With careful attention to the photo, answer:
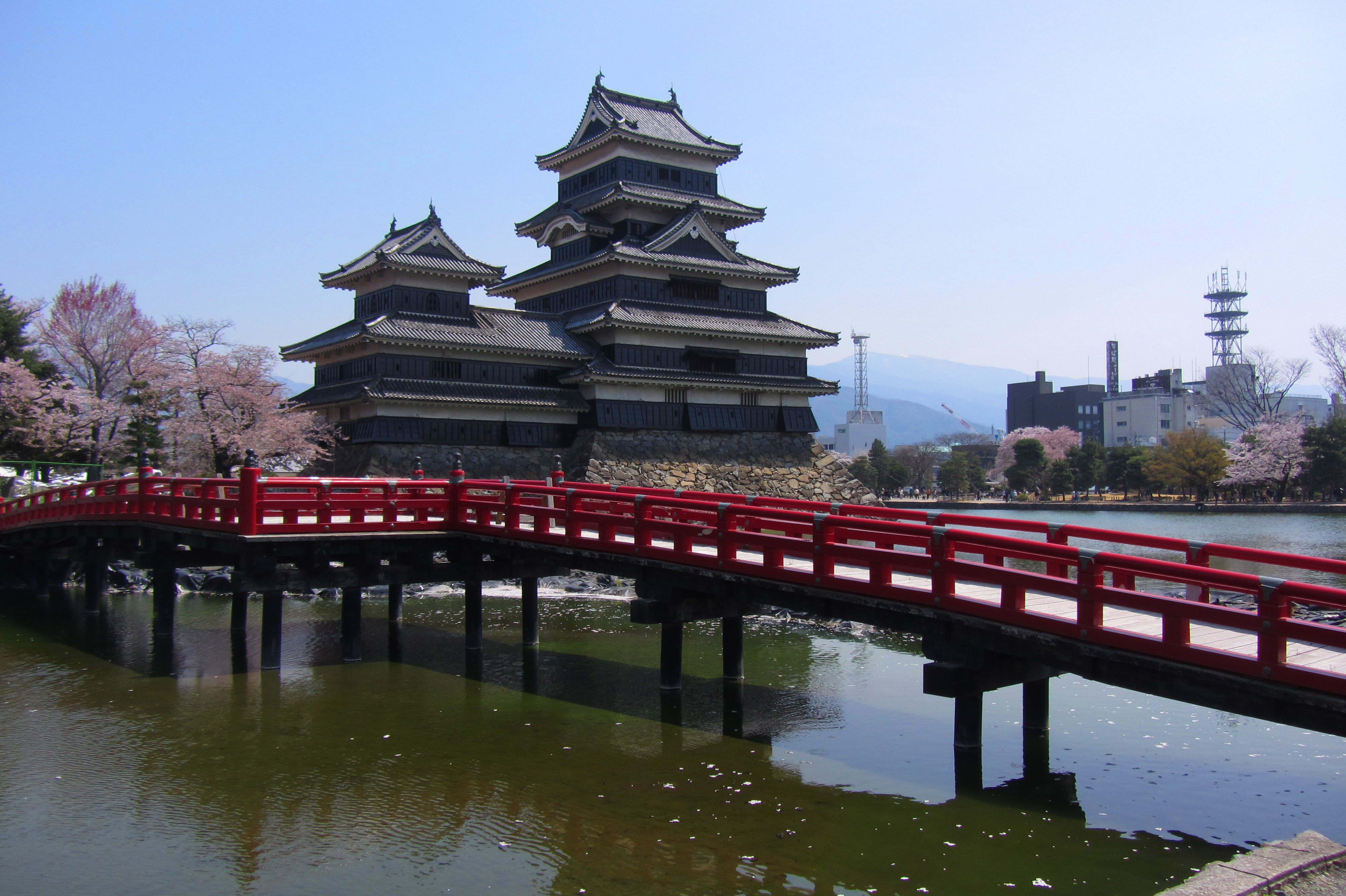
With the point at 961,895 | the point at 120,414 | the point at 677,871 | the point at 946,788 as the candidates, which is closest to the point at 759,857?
the point at 677,871

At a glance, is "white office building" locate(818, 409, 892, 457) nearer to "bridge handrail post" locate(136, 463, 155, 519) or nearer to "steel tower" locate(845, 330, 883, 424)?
"steel tower" locate(845, 330, 883, 424)

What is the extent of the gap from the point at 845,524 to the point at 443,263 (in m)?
28.8

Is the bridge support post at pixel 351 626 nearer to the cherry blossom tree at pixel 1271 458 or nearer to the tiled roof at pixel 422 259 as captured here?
the tiled roof at pixel 422 259

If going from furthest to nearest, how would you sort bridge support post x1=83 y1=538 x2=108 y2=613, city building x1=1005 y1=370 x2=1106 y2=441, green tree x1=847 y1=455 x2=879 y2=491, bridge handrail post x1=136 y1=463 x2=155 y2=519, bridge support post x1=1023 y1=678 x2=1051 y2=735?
city building x1=1005 y1=370 x2=1106 y2=441 < green tree x1=847 y1=455 x2=879 y2=491 < bridge support post x1=83 y1=538 x2=108 y2=613 < bridge handrail post x1=136 y1=463 x2=155 y2=519 < bridge support post x1=1023 y1=678 x2=1051 y2=735

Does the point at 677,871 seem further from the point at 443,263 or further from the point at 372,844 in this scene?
the point at 443,263

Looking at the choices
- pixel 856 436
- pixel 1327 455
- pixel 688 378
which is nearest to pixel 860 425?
pixel 856 436

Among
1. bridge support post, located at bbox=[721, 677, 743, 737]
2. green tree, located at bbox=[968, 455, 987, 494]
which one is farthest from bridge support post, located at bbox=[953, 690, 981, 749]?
green tree, located at bbox=[968, 455, 987, 494]

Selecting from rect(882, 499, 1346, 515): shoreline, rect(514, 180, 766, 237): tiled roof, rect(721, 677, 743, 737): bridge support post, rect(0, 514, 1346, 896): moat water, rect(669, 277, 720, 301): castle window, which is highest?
rect(514, 180, 766, 237): tiled roof

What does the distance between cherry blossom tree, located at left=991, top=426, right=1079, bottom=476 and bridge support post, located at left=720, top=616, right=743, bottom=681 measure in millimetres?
89376

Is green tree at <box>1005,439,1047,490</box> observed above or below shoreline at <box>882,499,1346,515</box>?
above

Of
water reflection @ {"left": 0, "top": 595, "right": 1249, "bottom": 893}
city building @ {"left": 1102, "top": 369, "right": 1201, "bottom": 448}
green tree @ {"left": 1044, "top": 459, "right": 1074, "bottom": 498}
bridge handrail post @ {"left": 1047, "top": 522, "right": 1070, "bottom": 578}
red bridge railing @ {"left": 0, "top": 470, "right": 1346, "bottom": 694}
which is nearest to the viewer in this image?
red bridge railing @ {"left": 0, "top": 470, "right": 1346, "bottom": 694}

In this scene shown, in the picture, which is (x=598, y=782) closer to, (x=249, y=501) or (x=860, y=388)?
(x=249, y=501)

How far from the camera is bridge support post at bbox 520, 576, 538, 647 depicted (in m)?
21.2

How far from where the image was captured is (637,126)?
44719mm
